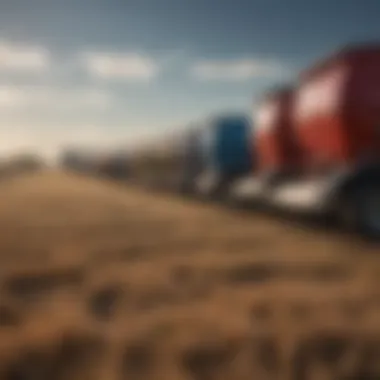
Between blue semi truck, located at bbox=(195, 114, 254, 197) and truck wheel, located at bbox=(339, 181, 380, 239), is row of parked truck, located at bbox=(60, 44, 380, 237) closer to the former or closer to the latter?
truck wheel, located at bbox=(339, 181, 380, 239)

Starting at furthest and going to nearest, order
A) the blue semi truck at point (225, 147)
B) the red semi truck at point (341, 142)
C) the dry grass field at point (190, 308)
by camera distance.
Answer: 1. the blue semi truck at point (225, 147)
2. the red semi truck at point (341, 142)
3. the dry grass field at point (190, 308)

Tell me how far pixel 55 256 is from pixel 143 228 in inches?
139

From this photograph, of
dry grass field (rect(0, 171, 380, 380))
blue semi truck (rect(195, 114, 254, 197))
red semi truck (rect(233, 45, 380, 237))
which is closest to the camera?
dry grass field (rect(0, 171, 380, 380))

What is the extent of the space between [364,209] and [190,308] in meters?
5.29

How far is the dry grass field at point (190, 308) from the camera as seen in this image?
4.33 meters

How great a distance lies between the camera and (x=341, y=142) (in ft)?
35.3

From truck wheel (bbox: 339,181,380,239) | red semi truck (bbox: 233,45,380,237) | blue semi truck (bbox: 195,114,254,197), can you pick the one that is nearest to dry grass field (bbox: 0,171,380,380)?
truck wheel (bbox: 339,181,380,239)

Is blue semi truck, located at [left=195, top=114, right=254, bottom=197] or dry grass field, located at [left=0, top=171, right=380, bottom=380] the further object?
blue semi truck, located at [left=195, top=114, right=254, bottom=197]

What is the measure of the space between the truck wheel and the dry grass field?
1.29 feet

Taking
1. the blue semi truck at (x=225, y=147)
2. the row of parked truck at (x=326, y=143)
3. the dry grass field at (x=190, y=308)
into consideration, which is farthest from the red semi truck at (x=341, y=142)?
the blue semi truck at (x=225, y=147)

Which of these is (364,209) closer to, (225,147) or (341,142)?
(341,142)

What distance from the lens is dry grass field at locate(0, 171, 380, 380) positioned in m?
4.33

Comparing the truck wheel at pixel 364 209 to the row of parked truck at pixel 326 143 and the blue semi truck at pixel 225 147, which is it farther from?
the blue semi truck at pixel 225 147

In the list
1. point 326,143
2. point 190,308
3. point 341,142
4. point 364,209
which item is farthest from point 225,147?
point 190,308
